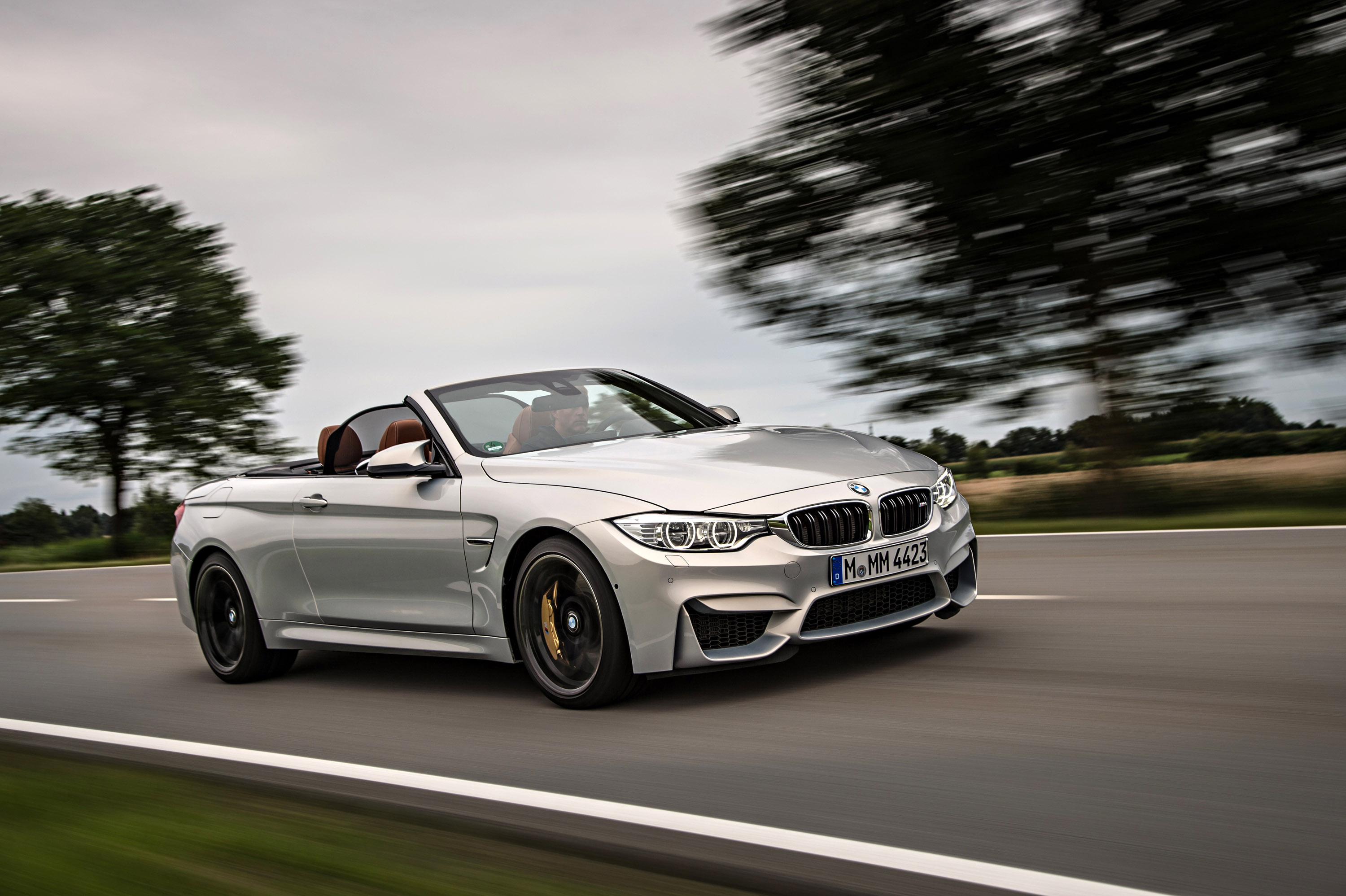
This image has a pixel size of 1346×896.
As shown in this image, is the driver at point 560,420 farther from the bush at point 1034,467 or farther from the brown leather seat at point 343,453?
the bush at point 1034,467

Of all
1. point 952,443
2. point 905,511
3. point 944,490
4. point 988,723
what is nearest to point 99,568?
point 952,443

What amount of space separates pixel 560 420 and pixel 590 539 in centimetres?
126

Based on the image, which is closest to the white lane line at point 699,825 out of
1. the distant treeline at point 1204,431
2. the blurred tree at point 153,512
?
the distant treeline at point 1204,431

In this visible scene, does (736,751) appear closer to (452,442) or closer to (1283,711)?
(1283,711)

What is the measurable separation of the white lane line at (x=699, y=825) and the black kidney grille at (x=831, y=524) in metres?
A: 1.43

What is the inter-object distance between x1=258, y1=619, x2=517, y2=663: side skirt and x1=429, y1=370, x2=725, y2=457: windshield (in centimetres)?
83

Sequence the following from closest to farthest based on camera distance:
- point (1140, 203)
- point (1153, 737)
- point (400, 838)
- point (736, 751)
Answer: point (400, 838)
point (1153, 737)
point (736, 751)
point (1140, 203)

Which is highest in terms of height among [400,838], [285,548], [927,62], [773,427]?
[927,62]

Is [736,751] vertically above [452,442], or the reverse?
[452,442]

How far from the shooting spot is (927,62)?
12.0m

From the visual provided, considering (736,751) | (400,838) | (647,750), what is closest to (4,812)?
(400,838)

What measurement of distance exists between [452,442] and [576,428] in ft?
1.91

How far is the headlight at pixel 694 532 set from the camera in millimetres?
4805

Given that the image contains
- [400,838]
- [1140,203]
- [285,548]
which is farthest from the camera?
[1140,203]
